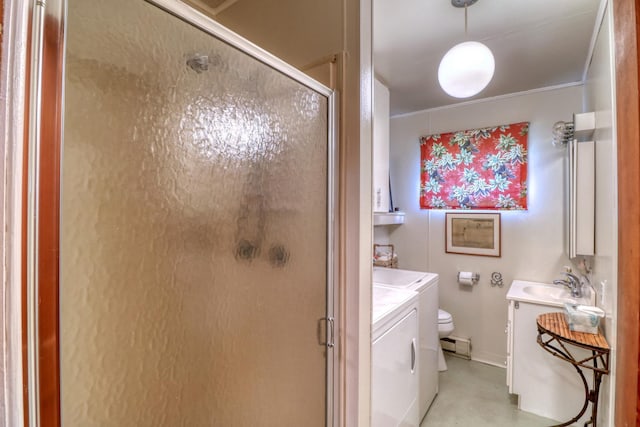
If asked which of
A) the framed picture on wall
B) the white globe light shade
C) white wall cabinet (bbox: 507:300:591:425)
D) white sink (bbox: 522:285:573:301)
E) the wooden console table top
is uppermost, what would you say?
the white globe light shade

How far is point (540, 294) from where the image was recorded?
2.45m

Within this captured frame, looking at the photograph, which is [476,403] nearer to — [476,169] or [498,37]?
[476,169]

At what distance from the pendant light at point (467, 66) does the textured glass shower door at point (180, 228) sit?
35.9 inches

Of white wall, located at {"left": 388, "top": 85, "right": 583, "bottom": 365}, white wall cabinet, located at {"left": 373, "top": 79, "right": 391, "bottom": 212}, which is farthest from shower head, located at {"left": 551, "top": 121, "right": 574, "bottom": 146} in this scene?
white wall cabinet, located at {"left": 373, "top": 79, "right": 391, "bottom": 212}

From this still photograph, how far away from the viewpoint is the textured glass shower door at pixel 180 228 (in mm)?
540

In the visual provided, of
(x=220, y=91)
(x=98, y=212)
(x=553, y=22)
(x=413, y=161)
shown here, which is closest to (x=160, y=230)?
(x=98, y=212)

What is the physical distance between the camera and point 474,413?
2.12 metres

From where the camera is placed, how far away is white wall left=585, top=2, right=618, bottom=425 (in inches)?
52.5

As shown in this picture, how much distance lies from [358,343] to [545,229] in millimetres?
2415

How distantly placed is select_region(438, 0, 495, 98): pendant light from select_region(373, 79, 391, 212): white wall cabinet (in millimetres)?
681

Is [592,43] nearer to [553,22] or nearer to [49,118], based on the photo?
[553,22]

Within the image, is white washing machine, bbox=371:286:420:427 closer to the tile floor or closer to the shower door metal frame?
the tile floor

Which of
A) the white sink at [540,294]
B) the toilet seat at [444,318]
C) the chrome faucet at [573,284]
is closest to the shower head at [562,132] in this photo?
the chrome faucet at [573,284]

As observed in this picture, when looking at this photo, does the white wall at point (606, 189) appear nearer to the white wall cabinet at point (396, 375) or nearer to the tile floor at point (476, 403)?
the tile floor at point (476, 403)
